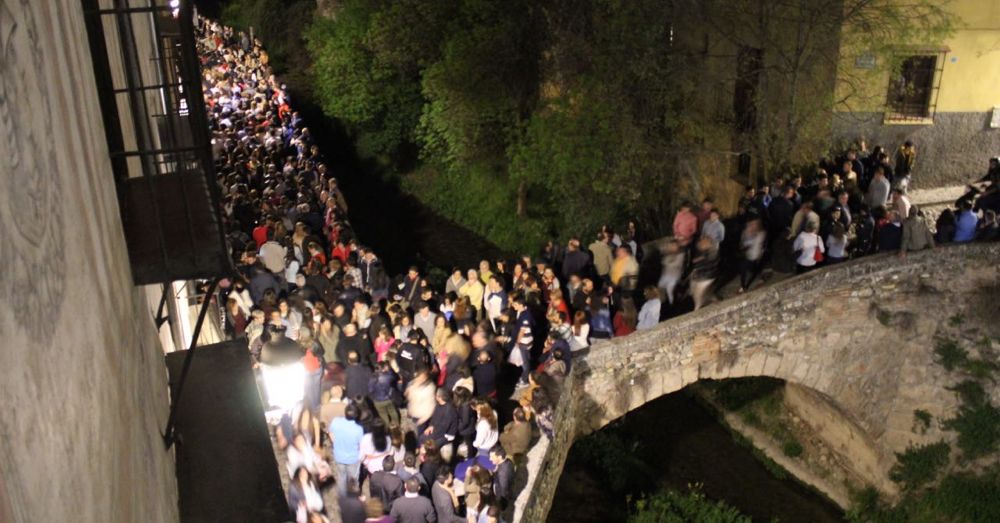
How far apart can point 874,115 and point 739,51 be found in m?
2.50

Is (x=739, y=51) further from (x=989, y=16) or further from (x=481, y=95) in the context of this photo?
(x=481, y=95)

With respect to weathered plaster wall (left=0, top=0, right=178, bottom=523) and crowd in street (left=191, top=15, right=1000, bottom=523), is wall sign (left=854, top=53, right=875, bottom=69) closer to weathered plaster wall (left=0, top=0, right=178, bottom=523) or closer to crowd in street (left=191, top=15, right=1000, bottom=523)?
crowd in street (left=191, top=15, right=1000, bottom=523)

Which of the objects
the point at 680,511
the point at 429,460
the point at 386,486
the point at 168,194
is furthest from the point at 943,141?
the point at 168,194

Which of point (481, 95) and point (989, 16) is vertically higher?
point (989, 16)

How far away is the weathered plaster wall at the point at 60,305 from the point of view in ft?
5.04

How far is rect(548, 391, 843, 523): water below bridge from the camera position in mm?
12562

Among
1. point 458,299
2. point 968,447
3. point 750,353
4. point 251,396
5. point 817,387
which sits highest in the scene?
point 251,396

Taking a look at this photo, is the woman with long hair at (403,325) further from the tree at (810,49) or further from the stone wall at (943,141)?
the stone wall at (943,141)

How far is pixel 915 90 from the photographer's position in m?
15.0

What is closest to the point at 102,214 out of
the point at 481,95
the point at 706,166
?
→ the point at 706,166

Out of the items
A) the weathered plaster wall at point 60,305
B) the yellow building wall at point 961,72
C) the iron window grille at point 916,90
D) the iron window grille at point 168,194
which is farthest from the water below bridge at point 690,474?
the weathered plaster wall at point 60,305

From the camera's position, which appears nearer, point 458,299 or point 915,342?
point 458,299

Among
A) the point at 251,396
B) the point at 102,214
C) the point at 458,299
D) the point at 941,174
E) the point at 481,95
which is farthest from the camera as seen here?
the point at 481,95

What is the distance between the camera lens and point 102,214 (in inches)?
105
